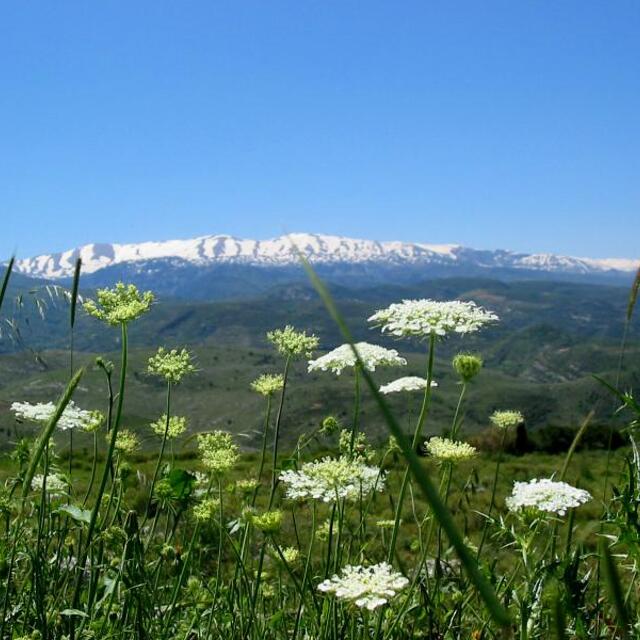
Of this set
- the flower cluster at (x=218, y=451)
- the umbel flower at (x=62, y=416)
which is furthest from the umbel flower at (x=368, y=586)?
the umbel flower at (x=62, y=416)

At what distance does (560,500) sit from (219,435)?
2.44 metres

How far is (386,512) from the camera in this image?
25766 millimetres

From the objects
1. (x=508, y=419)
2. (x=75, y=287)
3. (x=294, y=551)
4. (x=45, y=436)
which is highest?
A: (x=75, y=287)

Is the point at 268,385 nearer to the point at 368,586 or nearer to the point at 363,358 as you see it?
the point at 363,358

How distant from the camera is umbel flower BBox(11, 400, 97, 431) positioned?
424 cm

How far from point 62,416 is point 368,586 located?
253cm

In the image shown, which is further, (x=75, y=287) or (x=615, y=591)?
(x=75, y=287)

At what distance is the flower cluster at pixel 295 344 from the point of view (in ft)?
18.5

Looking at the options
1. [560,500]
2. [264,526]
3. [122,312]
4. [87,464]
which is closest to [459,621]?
[560,500]

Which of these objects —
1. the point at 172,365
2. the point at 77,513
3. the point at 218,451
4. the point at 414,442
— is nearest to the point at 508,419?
the point at 218,451

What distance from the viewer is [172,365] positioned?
4.99 metres

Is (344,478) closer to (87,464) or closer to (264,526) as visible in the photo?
(264,526)

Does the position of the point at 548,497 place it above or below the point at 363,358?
below

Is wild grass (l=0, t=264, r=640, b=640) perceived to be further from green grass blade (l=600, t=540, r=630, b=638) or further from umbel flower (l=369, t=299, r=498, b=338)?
green grass blade (l=600, t=540, r=630, b=638)
